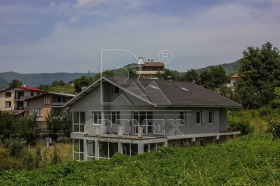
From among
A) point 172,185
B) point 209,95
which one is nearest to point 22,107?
point 209,95

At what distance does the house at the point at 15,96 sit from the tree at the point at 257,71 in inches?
1345

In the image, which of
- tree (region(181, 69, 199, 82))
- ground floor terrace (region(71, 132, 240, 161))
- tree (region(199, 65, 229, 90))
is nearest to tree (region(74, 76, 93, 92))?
tree (region(181, 69, 199, 82))

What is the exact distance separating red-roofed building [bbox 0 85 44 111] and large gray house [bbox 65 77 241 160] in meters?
36.1

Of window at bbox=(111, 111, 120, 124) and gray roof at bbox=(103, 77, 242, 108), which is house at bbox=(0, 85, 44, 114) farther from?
gray roof at bbox=(103, 77, 242, 108)

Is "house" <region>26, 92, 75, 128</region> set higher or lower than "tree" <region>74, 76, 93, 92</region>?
lower

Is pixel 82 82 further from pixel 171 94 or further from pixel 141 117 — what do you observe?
pixel 141 117

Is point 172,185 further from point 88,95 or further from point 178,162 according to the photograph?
point 88,95

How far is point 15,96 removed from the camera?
203ft

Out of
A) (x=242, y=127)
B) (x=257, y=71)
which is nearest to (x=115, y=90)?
(x=242, y=127)

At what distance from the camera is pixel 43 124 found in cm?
5247

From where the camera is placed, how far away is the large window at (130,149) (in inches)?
878

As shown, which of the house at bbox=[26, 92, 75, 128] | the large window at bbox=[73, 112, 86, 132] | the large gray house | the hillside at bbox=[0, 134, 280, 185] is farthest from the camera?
the house at bbox=[26, 92, 75, 128]

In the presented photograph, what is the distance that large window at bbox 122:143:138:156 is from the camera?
2231 cm

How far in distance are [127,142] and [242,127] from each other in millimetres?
11232
